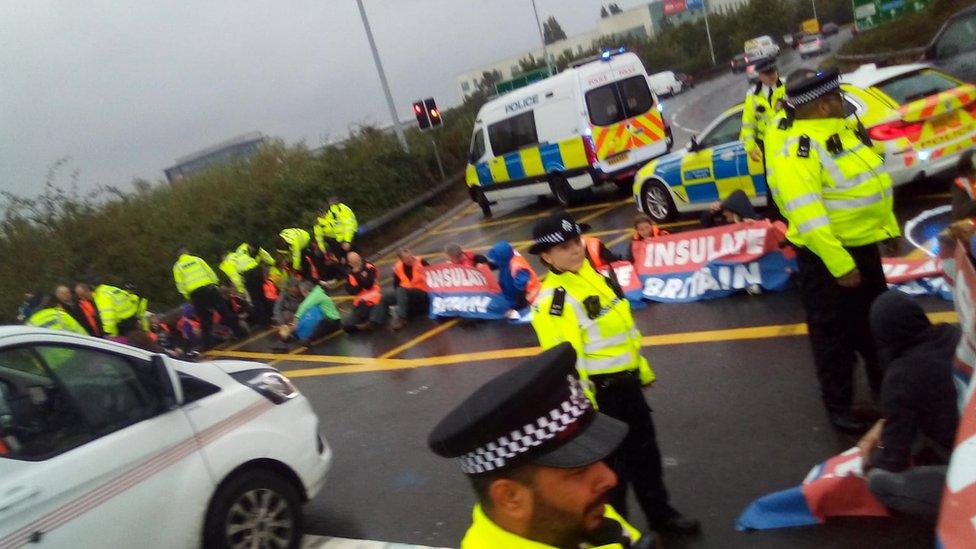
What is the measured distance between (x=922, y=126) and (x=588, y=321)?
19.5 ft

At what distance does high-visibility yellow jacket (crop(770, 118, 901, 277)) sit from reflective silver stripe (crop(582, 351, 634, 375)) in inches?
51.1

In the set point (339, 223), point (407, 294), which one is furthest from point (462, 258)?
point (339, 223)

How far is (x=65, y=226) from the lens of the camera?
18422 mm

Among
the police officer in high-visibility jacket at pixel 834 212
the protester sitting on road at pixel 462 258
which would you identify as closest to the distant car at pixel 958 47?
the protester sitting on road at pixel 462 258

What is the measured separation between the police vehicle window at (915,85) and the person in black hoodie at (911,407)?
5521 mm

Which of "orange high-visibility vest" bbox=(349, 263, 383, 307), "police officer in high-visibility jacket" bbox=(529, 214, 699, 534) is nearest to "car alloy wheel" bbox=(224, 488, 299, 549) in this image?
"police officer in high-visibility jacket" bbox=(529, 214, 699, 534)

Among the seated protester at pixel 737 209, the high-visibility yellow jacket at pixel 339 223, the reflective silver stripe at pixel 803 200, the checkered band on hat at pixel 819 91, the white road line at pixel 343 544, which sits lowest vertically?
the white road line at pixel 343 544

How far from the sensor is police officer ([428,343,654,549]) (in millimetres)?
1522

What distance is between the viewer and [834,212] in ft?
12.9

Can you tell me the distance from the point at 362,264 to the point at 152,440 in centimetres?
719

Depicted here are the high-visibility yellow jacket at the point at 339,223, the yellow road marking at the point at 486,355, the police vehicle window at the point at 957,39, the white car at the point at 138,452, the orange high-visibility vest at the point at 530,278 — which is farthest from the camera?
the high-visibility yellow jacket at the point at 339,223

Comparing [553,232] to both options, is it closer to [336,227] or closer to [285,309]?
[285,309]

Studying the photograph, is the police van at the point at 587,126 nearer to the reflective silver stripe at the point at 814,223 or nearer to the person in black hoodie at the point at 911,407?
the reflective silver stripe at the point at 814,223

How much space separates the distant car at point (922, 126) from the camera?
745 cm
